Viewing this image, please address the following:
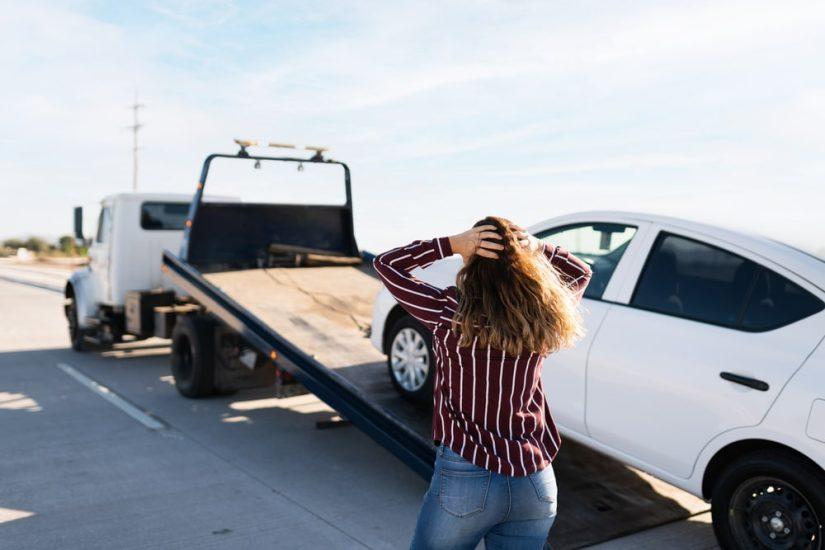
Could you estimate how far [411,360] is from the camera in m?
5.73

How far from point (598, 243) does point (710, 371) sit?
126cm

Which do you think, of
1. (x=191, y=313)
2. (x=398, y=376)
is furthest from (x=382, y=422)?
(x=191, y=313)

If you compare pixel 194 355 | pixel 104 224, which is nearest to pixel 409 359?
pixel 194 355

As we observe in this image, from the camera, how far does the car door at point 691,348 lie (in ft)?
12.8

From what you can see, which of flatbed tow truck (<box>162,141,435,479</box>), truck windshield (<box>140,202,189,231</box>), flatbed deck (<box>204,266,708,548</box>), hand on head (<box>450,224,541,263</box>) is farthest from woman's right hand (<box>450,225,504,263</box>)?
truck windshield (<box>140,202,189,231</box>)

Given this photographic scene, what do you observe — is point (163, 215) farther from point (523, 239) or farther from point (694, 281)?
point (523, 239)

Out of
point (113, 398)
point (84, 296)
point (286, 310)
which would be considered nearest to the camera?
point (286, 310)

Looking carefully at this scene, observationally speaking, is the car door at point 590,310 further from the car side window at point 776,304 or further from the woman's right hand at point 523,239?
the woman's right hand at point 523,239

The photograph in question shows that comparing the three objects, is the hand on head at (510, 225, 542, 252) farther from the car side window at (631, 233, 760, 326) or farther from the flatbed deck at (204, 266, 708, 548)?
the flatbed deck at (204, 266, 708, 548)

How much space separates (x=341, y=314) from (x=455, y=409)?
518 cm

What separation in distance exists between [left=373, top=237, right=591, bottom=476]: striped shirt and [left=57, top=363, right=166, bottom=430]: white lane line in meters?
5.29

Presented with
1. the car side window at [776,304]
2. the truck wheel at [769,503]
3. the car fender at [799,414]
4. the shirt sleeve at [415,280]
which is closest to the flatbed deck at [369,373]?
the truck wheel at [769,503]

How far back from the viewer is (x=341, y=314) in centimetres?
754

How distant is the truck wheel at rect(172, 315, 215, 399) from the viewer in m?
7.86
